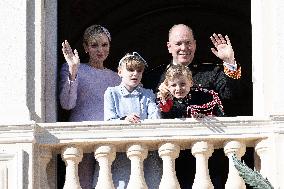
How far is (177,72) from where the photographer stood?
13.4 meters

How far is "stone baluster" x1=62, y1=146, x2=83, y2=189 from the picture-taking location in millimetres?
13508

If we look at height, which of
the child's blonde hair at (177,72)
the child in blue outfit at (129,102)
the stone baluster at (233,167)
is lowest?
the stone baluster at (233,167)

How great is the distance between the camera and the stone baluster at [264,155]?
13477 millimetres

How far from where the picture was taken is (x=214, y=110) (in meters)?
13.7

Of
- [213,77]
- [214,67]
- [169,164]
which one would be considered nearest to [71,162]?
[169,164]

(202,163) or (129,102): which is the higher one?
(129,102)

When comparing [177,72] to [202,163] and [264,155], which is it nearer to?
[202,163]

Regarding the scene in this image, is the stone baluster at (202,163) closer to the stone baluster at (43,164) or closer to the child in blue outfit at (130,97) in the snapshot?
the child in blue outfit at (130,97)

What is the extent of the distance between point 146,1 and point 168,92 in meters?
6.83

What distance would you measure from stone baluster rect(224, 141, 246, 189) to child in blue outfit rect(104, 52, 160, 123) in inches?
26.9

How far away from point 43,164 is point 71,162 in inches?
9.7

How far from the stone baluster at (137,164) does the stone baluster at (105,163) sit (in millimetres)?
155

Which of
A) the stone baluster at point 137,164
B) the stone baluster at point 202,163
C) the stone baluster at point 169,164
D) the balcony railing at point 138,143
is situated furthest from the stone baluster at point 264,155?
the stone baluster at point 137,164

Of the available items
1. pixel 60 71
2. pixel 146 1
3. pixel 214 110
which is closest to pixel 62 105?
pixel 60 71
